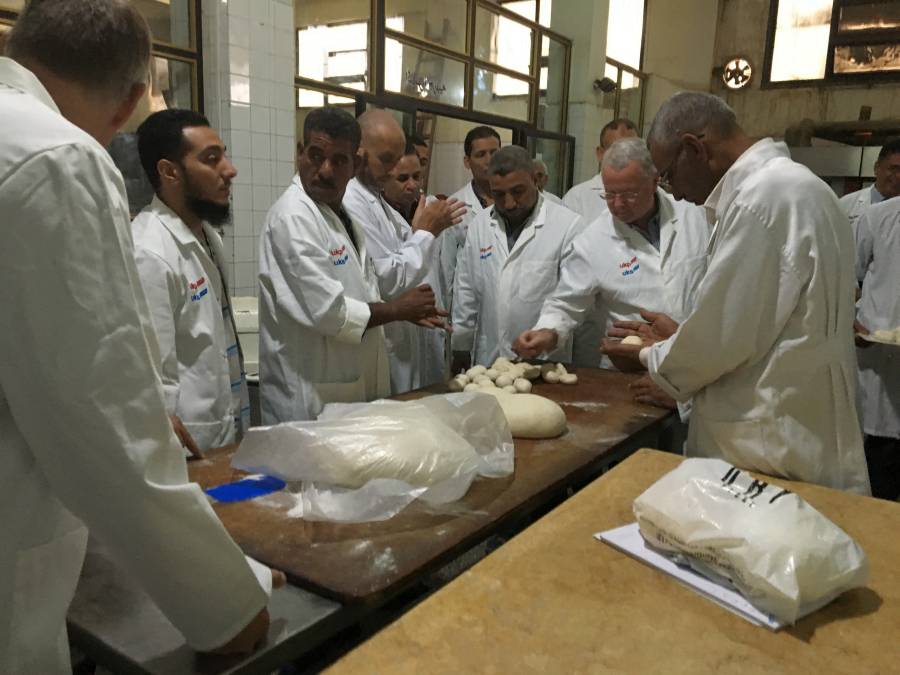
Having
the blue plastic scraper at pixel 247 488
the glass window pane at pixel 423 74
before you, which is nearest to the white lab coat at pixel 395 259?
the blue plastic scraper at pixel 247 488

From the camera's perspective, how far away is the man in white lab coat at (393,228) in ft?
8.70

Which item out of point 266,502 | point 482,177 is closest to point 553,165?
point 482,177

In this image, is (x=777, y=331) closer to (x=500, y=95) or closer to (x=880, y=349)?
(x=880, y=349)

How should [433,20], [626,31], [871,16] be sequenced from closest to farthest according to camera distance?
[433,20]
[626,31]
[871,16]

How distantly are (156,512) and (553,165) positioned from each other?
6.75m

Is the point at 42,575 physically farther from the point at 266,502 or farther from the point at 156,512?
the point at 266,502

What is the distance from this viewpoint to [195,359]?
1.91 m

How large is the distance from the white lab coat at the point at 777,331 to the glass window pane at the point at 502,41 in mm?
4845

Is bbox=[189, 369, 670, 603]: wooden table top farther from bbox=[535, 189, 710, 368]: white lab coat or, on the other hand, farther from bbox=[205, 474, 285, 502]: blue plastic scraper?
bbox=[535, 189, 710, 368]: white lab coat

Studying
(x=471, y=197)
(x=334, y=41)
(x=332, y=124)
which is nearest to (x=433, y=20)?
(x=334, y=41)

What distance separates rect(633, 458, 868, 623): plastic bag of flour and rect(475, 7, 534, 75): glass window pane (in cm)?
543

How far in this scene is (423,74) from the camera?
526cm

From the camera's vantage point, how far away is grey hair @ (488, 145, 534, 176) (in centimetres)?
309

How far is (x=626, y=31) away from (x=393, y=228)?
5.96 metres
